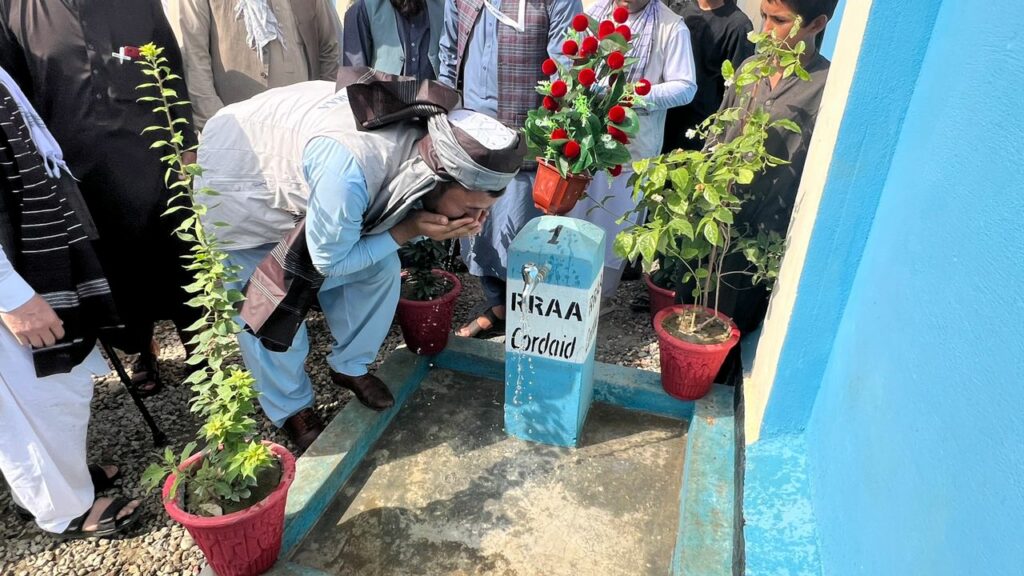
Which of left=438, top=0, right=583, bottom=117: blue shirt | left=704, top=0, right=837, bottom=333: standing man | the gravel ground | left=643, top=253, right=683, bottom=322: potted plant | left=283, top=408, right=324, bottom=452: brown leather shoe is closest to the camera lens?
the gravel ground

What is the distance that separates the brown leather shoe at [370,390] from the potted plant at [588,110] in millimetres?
1183

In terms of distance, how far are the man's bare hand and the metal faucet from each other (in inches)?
63.3

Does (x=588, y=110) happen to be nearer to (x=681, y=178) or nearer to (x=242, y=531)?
(x=681, y=178)

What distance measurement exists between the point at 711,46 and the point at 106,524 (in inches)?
155

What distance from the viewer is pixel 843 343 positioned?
2082mm

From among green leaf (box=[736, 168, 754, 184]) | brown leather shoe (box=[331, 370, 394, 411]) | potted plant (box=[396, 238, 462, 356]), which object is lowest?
brown leather shoe (box=[331, 370, 394, 411])

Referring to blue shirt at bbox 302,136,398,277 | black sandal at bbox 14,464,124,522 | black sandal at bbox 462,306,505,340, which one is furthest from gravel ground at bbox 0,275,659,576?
blue shirt at bbox 302,136,398,277

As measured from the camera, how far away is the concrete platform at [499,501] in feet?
7.56

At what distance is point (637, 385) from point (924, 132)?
5.48 ft

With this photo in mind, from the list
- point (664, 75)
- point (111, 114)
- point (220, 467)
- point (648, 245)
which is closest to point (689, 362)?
point (648, 245)

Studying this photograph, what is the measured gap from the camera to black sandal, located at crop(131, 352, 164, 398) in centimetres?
319

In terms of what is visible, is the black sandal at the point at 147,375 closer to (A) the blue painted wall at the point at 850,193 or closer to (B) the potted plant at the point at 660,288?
(B) the potted plant at the point at 660,288

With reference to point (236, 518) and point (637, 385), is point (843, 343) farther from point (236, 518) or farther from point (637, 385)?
point (236, 518)

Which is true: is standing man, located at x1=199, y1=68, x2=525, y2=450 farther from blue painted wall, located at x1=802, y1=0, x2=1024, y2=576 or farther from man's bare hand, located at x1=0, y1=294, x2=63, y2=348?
blue painted wall, located at x1=802, y1=0, x2=1024, y2=576
